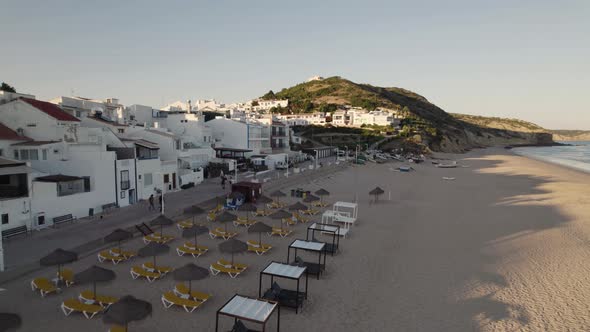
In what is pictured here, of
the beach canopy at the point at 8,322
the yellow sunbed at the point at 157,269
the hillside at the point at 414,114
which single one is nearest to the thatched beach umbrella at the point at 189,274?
the yellow sunbed at the point at 157,269

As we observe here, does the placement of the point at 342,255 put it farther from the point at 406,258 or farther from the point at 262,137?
the point at 262,137

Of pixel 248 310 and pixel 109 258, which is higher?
pixel 248 310

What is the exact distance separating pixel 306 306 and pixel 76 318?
22.9ft

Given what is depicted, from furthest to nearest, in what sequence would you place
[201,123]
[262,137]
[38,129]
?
1. [262,137]
2. [201,123]
3. [38,129]

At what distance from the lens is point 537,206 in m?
28.1

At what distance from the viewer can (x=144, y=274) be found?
13.1 metres

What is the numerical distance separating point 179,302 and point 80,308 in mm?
2824

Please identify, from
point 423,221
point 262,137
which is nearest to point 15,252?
point 423,221

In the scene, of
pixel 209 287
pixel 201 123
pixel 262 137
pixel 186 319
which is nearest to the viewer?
pixel 186 319

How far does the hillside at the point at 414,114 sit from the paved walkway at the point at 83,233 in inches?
3035

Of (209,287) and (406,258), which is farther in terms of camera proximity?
(406,258)

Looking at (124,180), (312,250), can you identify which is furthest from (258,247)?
(124,180)

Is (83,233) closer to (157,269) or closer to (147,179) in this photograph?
(157,269)

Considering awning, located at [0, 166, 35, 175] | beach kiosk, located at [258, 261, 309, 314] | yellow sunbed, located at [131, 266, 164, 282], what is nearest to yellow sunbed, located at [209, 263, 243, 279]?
yellow sunbed, located at [131, 266, 164, 282]
